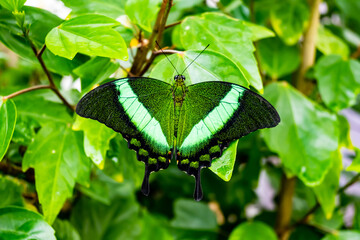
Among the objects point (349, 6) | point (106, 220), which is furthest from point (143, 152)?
point (349, 6)

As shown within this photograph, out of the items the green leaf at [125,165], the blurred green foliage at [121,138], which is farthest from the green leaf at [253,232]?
the green leaf at [125,165]

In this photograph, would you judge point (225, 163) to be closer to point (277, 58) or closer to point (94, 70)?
point (94, 70)

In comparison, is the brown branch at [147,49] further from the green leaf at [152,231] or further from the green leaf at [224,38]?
the green leaf at [152,231]

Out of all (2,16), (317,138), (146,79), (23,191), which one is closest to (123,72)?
(146,79)

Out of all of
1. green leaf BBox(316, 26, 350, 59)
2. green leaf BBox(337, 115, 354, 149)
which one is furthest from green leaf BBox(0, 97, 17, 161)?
green leaf BBox(316, 26, 350, 59)

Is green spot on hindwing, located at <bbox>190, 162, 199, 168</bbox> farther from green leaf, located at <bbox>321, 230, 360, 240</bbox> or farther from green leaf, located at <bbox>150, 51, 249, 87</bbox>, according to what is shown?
green leaf, located at <bbox>321, 230, 360, 240</bbox>

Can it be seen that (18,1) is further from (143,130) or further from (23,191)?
(23,191)
